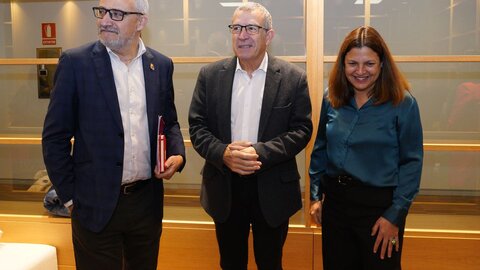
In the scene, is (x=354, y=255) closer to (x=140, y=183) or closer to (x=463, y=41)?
(x=140, y=183)

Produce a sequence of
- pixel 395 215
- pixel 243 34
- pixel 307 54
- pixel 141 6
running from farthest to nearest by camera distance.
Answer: pixel 307 54, pixel 243 34, pixel 141 6, pixel 395 215

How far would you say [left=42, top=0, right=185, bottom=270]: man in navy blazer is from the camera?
5.75ft

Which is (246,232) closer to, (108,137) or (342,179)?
(342,179)

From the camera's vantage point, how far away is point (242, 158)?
6.19ft

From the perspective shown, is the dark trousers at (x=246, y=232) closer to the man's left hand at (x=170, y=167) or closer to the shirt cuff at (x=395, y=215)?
the man's left hand at (x=170, y=167)

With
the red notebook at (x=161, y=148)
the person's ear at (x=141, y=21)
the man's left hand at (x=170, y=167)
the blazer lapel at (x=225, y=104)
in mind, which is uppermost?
the person's ear at (x=141, y=21)

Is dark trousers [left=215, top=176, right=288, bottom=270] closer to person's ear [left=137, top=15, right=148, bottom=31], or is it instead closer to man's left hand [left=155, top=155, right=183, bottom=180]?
man's left hand [left=155, top=155, right=183, bottom=180]

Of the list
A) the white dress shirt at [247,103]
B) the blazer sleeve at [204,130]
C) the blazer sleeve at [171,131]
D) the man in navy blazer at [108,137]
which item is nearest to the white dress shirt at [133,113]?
the man in navy blazer at [108,137]

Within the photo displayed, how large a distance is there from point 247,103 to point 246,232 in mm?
588

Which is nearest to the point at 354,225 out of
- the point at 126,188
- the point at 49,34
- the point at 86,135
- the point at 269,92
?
the point at 269,92

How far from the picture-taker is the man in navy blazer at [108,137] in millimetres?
1754

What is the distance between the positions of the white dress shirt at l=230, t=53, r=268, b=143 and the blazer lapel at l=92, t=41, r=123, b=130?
520 mm

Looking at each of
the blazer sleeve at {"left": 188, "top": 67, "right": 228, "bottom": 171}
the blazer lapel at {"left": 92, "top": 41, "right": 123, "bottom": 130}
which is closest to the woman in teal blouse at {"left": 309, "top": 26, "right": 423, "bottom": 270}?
the blazer sleeve at {"left": 188, "top": 67, "right": 228, "bottom": 171}

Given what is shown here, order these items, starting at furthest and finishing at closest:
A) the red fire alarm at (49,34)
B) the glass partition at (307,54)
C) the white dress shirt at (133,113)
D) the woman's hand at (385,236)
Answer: the red fire alarm at (49,34) → the glass partition at (307,54) → the white dress shirt at (133,113) → the woman's hand at (385,236)
